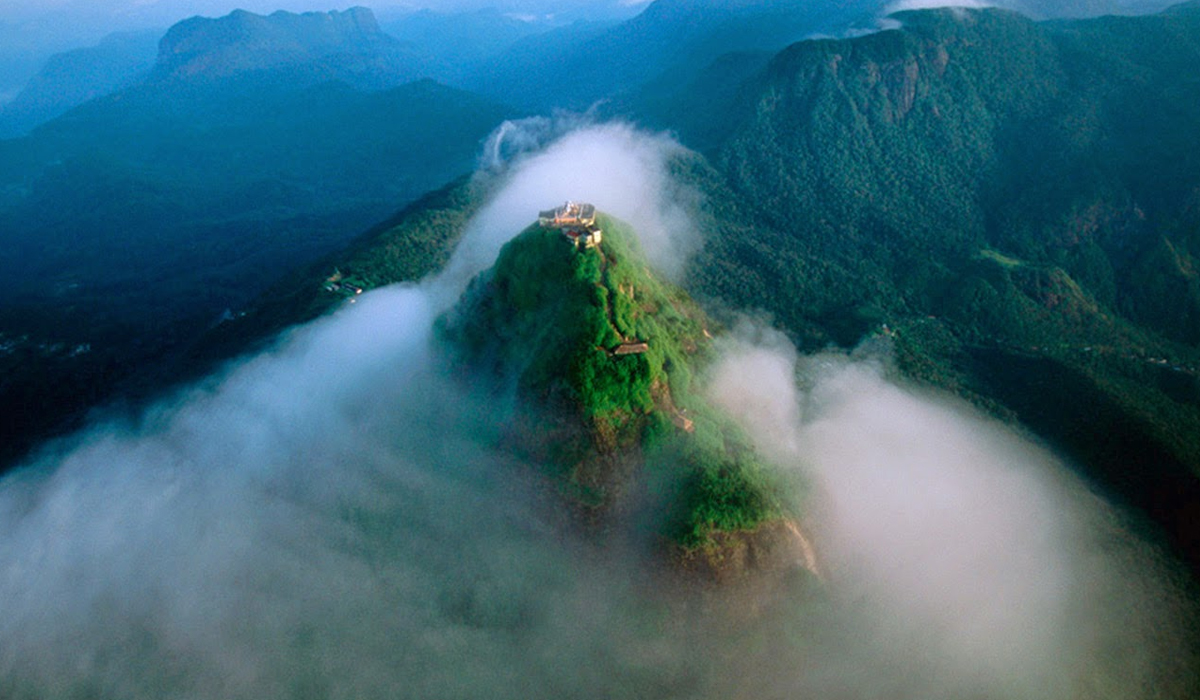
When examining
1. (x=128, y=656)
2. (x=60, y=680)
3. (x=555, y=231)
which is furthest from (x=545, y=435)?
(x=60, y=680)

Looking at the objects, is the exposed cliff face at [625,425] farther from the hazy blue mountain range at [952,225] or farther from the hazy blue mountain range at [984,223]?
the hazy blue mountain range at [952,225]

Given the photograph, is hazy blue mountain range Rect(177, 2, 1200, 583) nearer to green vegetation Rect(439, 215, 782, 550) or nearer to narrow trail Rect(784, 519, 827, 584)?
narrow trail Rect(784, 519, 827, 584)

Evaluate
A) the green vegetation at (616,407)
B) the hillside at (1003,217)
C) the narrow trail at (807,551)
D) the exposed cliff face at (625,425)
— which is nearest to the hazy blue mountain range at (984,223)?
the hillside at (1003,217)

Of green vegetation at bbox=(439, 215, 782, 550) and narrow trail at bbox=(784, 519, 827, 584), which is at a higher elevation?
green vegetation at bbox=(439, 215, 782, 550)

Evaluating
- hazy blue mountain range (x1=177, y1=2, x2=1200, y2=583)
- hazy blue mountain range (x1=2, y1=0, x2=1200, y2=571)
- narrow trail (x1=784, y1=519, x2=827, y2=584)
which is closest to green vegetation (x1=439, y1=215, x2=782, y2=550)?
narrow trail (x1=784, y1=519, x2=827, y2=584)

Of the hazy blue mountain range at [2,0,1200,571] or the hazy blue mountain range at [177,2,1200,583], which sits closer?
the hazy blue mountain range at [177,2,1200,583]
